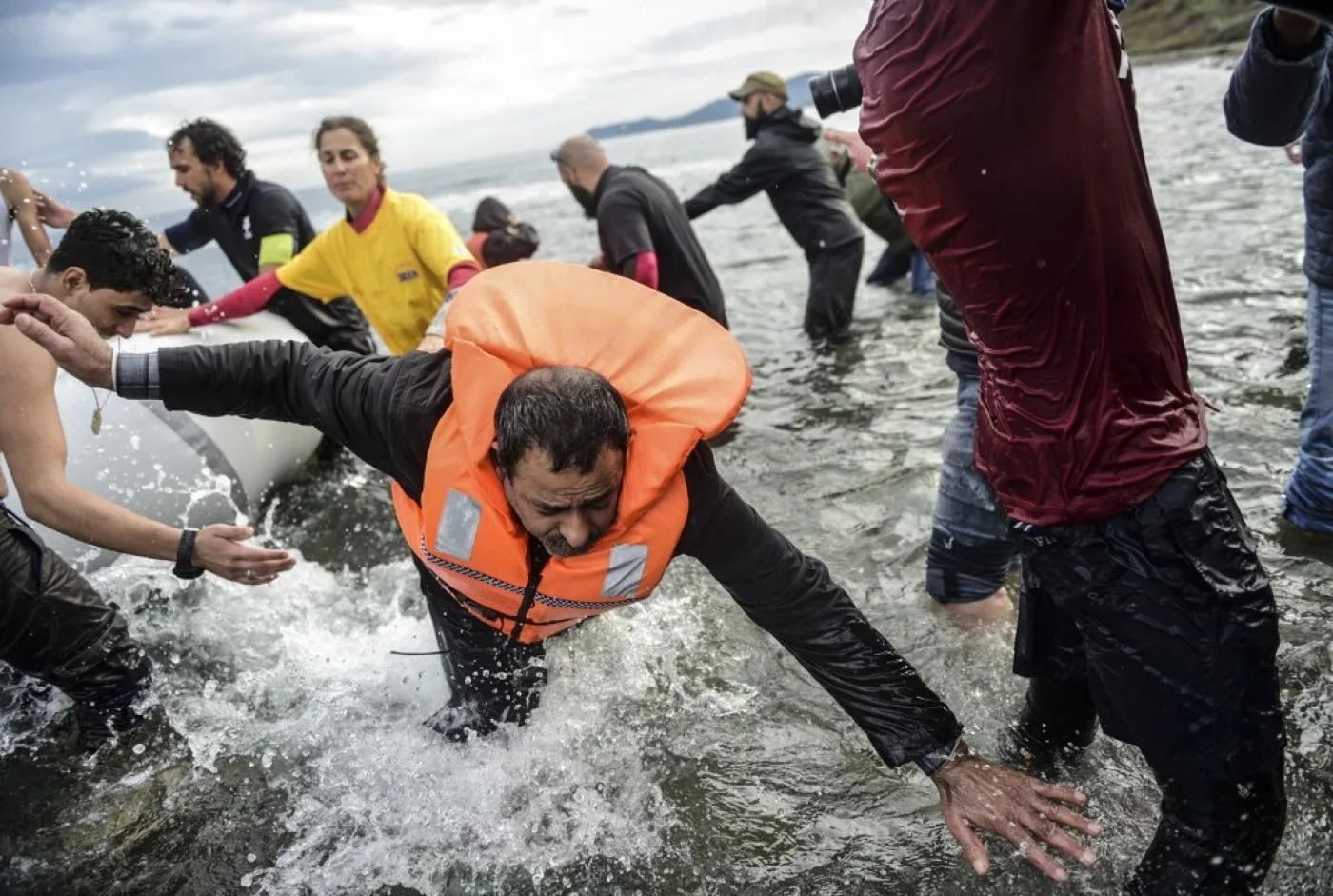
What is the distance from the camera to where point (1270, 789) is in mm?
1765

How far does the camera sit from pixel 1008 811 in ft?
6.98

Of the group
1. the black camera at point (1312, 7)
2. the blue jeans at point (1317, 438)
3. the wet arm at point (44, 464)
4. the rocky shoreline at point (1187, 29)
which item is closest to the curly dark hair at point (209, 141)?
the wet arm at point (44, 464)

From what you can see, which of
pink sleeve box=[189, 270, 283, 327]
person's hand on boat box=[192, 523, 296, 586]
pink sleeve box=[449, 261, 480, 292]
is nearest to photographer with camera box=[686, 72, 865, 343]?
pink sleeve box=[449, 261, 480, 292]

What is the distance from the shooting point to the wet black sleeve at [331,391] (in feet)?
7.93

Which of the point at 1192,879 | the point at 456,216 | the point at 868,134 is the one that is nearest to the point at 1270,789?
the point at 1192,879

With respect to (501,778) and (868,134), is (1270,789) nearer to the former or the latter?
(868,134)

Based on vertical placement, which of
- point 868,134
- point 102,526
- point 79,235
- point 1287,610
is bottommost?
point 1287,610

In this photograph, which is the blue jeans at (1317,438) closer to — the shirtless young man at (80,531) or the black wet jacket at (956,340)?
the black wet jacket at (956,340)

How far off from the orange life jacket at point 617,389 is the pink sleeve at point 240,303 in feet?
10.3

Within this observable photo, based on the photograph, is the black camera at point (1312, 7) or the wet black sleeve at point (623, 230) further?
the wet black sleeve at point (623, 230)

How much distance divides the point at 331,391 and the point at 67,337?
25.6 inches

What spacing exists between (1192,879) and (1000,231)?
4.30ft

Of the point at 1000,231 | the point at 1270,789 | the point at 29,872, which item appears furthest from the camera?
the point at 29,872

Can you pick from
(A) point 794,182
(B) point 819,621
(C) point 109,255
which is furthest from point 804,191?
(B) point 819,621
